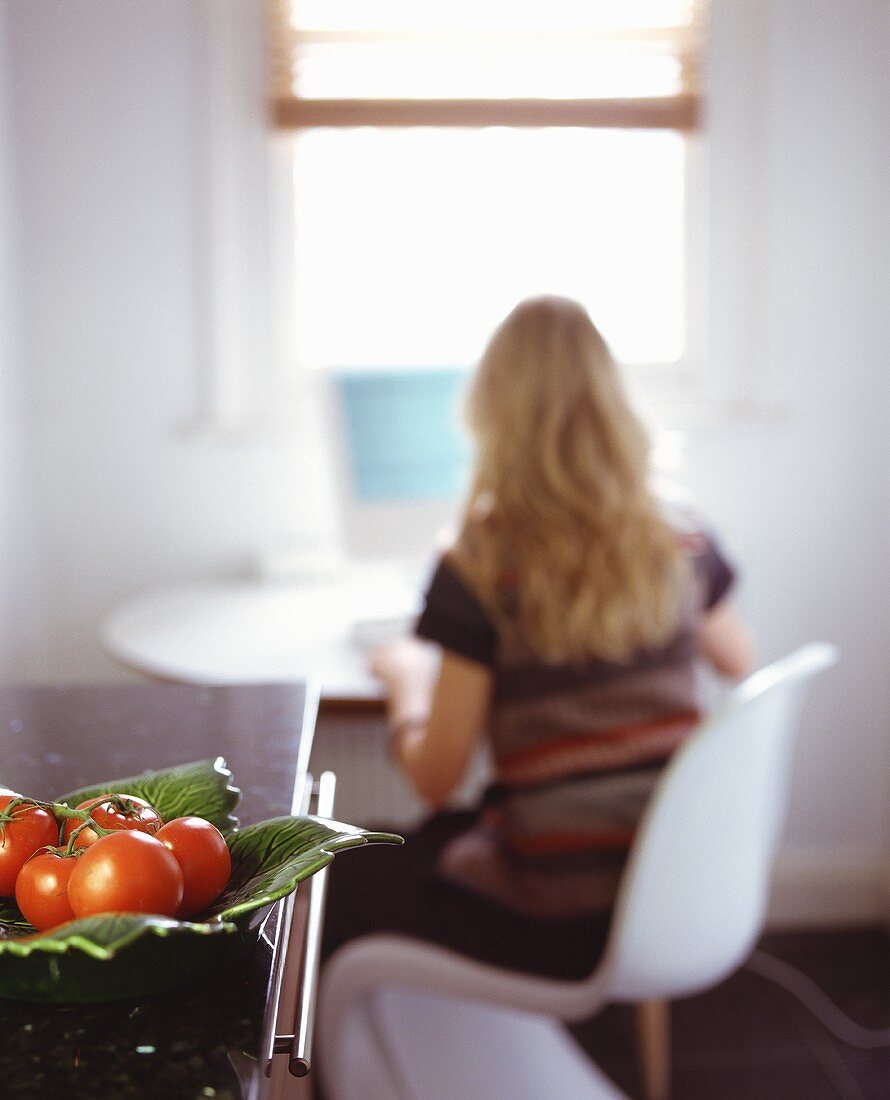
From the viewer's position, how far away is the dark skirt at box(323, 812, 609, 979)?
145cm

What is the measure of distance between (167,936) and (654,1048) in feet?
5.36

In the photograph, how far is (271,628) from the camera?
194 cm

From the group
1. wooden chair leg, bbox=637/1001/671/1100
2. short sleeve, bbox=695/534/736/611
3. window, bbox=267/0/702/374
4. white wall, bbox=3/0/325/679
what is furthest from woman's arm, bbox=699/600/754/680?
white wall, bbox=3/0/325/679

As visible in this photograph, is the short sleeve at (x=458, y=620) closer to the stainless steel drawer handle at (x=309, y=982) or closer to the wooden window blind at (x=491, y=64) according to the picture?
the stainless steel drawer handle at (x=309, y=982)

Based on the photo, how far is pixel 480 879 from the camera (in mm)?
1498

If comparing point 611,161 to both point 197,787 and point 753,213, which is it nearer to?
point 753,213

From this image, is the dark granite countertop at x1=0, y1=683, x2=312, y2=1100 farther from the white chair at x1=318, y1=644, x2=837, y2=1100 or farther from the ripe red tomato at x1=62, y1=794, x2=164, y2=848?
the white chair at x1=318, y1=644, x2=837, y2=1100

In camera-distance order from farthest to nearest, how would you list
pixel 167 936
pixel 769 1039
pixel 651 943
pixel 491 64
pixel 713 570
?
pixel 491 64, pixel 769 1039, pixel 713 570, pixel 651 943, pixel 167 936

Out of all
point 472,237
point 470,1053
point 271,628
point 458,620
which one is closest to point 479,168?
point 472,237

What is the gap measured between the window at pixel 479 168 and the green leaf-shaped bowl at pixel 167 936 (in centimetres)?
190

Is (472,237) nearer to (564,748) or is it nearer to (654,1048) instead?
(564,748)

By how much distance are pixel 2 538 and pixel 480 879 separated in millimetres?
1172

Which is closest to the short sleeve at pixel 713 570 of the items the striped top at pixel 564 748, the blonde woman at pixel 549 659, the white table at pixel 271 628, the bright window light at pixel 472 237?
the blonde woman at pixel 549 659

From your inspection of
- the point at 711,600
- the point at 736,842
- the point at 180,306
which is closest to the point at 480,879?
the point at 736,842
